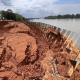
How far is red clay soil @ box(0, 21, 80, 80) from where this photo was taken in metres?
19.7

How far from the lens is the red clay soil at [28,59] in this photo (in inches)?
777

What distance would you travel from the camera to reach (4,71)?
64.8 feet

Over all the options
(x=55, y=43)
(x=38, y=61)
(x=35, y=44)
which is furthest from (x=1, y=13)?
(x=38, y=61)

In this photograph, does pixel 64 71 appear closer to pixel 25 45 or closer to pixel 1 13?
pixel 25 45

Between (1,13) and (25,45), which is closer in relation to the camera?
(25,45)

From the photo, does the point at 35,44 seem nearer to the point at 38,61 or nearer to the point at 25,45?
the point at 25,45

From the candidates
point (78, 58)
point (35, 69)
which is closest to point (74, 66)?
point (78, 58)

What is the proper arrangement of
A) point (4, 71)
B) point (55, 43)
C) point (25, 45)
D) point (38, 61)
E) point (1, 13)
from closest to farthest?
point (4, 71) → point (38, 61) → point (25, 45) → point (55, 43) → point (1, 13)

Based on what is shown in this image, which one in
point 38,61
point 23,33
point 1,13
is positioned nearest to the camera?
point 38,61

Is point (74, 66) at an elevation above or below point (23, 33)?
below

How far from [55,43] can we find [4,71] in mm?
11071

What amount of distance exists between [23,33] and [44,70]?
285 inches

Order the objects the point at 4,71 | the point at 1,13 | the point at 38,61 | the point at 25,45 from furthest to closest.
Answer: the point at 1,13, the point at 25,45, the point at 38,61, the point at 4,71

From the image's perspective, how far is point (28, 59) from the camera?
22.2 m
